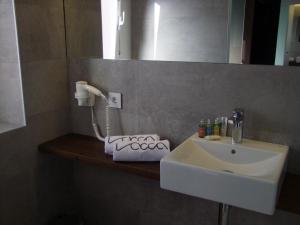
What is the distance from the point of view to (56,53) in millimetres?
1832

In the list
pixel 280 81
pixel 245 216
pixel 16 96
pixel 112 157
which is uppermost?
pixel 280 81

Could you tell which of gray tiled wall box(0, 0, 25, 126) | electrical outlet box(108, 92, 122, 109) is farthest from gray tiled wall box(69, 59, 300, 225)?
gray tiled wall box(0, 0, 25, 126)

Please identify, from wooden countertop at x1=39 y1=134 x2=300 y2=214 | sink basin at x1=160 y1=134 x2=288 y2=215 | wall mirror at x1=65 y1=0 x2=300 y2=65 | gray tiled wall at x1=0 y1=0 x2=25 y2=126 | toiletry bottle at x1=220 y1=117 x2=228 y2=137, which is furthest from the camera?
gray tiled wall at x1=0 y1=0 x2=25 y2=126

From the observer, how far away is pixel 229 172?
1.13 meters

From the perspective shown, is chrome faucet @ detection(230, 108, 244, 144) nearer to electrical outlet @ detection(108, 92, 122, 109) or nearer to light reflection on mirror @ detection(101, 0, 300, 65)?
light reflection on mirror @ detection(101, 0, 300, 65)

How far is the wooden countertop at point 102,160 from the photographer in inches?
47.5

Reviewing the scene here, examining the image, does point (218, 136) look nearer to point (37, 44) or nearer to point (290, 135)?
point (290, 135)

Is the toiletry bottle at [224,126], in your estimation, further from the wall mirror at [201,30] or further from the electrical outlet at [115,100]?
the electrical outlet at [115,100]

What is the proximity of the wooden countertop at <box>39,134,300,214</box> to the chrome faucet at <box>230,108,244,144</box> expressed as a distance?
0.28m

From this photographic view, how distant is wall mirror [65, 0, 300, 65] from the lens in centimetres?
136

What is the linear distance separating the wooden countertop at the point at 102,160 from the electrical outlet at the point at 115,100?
25 centimetres

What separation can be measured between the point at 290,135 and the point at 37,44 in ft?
4.62

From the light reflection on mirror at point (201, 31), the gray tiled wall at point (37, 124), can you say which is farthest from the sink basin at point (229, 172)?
the gray tiled wall at point (37, 124)

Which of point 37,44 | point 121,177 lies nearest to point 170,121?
point 121,177
